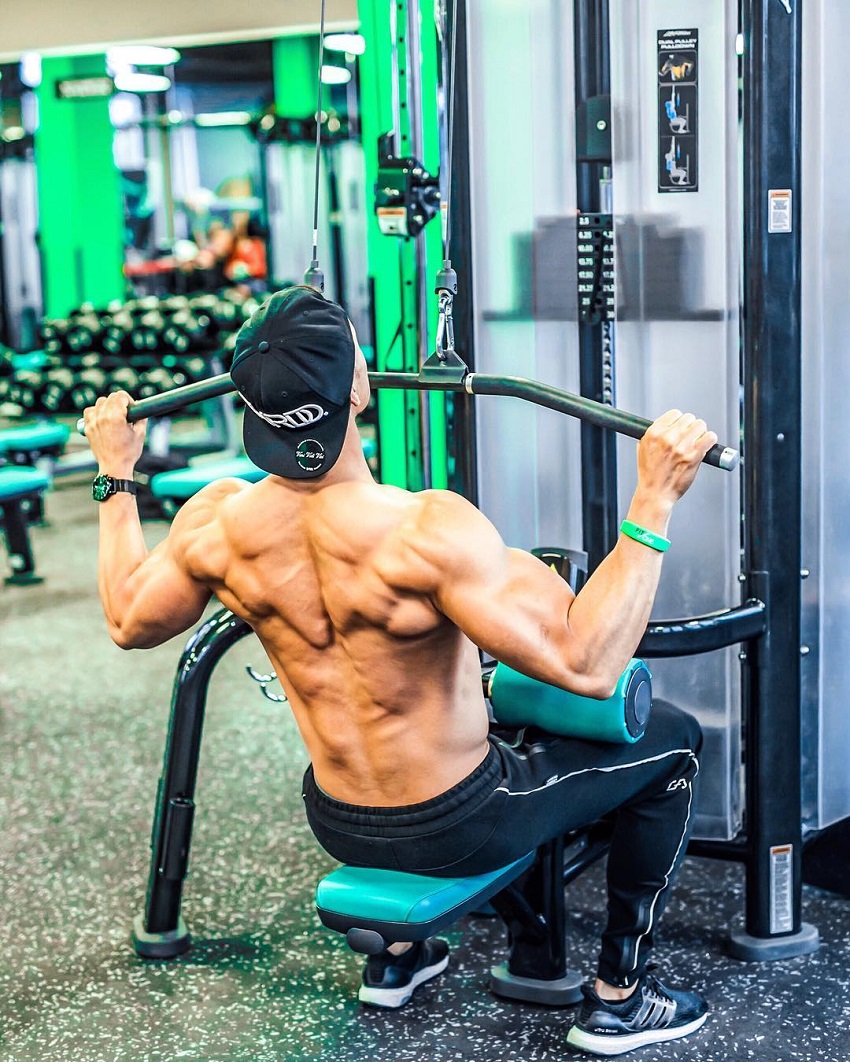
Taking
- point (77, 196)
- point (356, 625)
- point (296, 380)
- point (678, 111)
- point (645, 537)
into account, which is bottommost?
point (356, 625)

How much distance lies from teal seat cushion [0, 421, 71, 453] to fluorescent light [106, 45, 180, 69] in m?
5.25

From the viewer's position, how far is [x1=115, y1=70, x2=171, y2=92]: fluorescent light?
445 inches

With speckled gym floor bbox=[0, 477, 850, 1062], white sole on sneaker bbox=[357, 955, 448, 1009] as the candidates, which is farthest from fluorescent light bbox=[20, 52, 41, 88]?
white sole on sneaker bbox=[357, 955, 448, 1009]

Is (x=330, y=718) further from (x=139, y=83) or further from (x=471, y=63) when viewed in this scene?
(x=139, y=83)

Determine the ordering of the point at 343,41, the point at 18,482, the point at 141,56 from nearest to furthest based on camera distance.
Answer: the point at 18,482, the point at 343,41, the point at 141,56

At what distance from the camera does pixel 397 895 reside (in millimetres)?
1849

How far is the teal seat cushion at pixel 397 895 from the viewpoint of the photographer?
6.03 ft

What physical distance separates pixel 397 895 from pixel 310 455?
623 millimetres

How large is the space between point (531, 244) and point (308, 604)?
39.1 inches

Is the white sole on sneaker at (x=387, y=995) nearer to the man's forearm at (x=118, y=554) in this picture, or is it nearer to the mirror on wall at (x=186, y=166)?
the man's forearm at (x=118, y=554)

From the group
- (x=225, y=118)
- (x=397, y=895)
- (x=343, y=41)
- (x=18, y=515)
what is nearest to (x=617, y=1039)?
(x=397, y=895)

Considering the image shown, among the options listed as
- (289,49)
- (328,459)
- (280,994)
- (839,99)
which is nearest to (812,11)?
(839,99)

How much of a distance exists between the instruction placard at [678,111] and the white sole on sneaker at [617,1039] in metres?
1.40

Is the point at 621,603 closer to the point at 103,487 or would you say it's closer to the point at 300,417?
the point at 300,417
